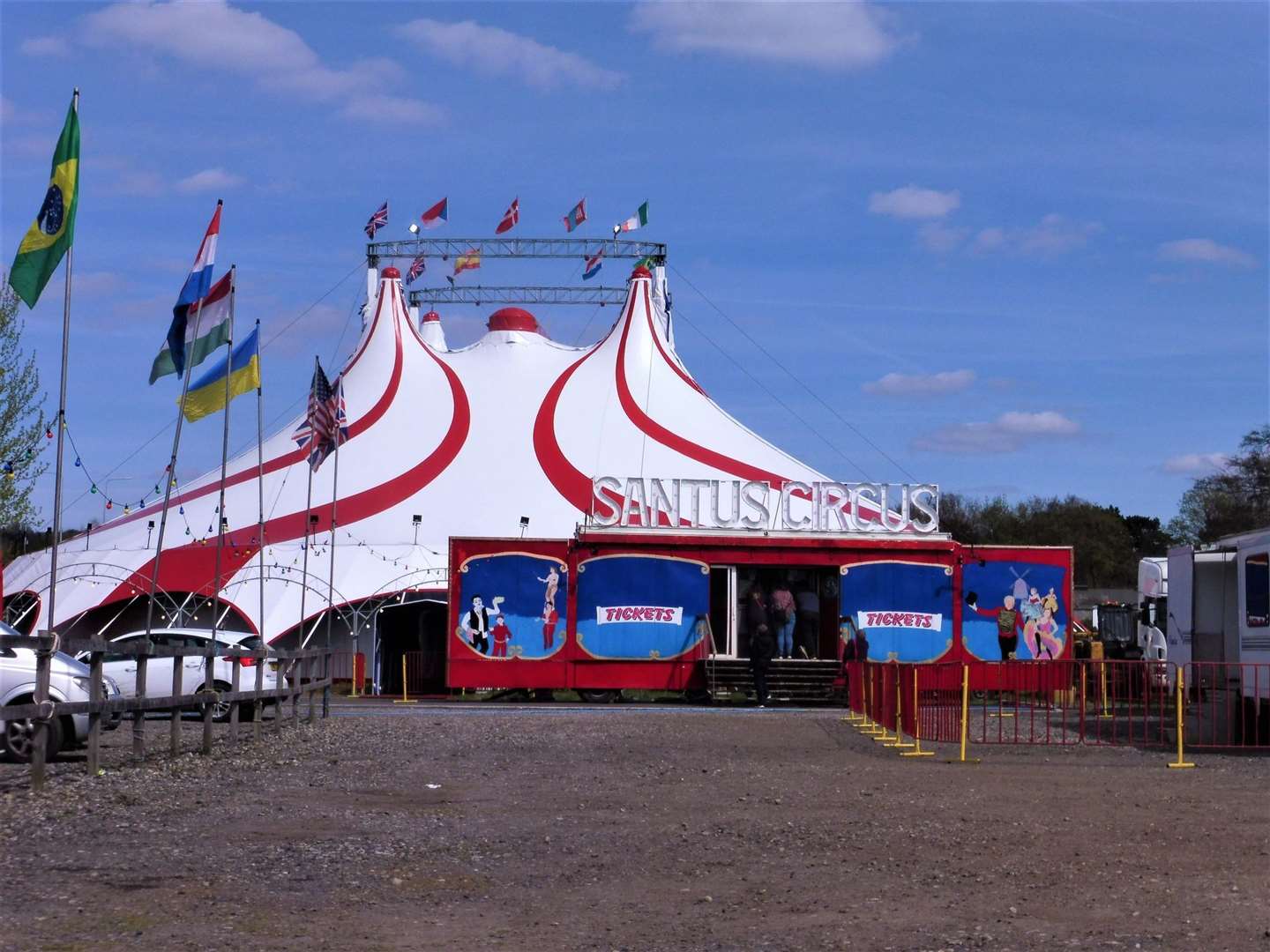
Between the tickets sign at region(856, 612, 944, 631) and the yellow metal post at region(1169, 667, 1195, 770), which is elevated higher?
the tickets sign at region(856, 612, 944, 631)

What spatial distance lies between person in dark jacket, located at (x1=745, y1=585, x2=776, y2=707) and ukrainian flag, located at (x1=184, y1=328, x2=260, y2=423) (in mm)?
8757

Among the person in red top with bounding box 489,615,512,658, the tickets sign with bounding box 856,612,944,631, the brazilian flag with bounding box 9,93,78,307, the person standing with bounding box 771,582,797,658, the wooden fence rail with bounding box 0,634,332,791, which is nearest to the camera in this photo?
the wooden fence rail with bounding box 0,634,332,791

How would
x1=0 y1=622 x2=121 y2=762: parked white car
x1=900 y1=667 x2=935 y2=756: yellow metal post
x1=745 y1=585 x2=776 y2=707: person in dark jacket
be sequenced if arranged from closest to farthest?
x1=0 y1=622 x2=121 y2=762: parked white car < x1=900 y1=667 x2=935 y2=756: yellow metal post < x1=745 y1=585 x2=776 y2=707: person in dark jacket

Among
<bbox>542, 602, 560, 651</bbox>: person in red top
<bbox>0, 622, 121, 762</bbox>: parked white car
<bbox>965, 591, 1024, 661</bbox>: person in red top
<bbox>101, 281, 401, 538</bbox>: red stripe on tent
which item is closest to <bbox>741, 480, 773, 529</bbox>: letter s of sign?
<bbox>542, 602, 560, 651</bbox>: person in red top

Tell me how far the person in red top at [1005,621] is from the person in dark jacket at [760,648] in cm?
387

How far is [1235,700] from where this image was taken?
17.1m

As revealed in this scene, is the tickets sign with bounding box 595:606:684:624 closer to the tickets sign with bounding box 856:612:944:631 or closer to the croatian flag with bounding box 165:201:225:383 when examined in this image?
the tickets sign with bounding box 856:612:944:631

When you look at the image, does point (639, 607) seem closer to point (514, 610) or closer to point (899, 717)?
point (514, 610)

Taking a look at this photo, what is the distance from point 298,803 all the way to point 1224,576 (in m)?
14.7

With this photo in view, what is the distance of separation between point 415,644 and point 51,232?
21021 millimetres

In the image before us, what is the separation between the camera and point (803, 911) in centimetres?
661

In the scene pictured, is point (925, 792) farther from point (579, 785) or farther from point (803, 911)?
point (803, 911)

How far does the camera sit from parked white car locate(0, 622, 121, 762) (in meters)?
12.4

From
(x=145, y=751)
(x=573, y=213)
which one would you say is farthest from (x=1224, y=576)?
(x=573, y=213)
